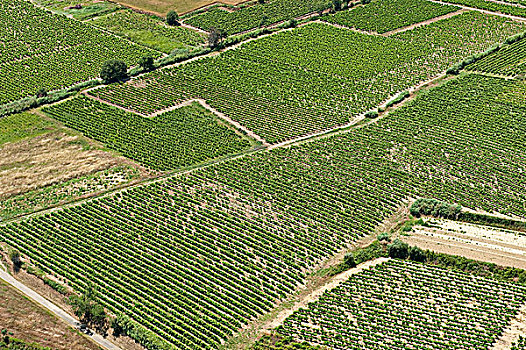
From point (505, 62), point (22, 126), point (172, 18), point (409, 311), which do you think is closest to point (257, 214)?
point (409, 311)

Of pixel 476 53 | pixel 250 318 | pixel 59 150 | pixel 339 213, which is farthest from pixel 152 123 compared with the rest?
pixel 476 53

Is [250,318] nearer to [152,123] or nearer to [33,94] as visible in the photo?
[152,123]

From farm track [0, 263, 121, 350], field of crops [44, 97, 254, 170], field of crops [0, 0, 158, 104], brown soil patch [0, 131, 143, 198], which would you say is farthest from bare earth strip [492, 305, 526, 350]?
field of crops [0, 0, 158, 104]

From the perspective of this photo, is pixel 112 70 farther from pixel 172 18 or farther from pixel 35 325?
pixel 35 325

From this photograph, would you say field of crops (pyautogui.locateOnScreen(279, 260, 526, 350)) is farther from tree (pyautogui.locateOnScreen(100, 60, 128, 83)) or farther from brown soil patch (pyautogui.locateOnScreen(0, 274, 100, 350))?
tree (pyautogui.locateOnScreen(100, 60, 128, 83))

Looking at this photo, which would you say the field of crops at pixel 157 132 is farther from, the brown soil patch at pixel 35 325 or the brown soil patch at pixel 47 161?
the brown soil patch at pixel 35 325

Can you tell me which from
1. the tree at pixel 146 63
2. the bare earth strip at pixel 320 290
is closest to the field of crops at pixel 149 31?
the tree at pixel 146 63
